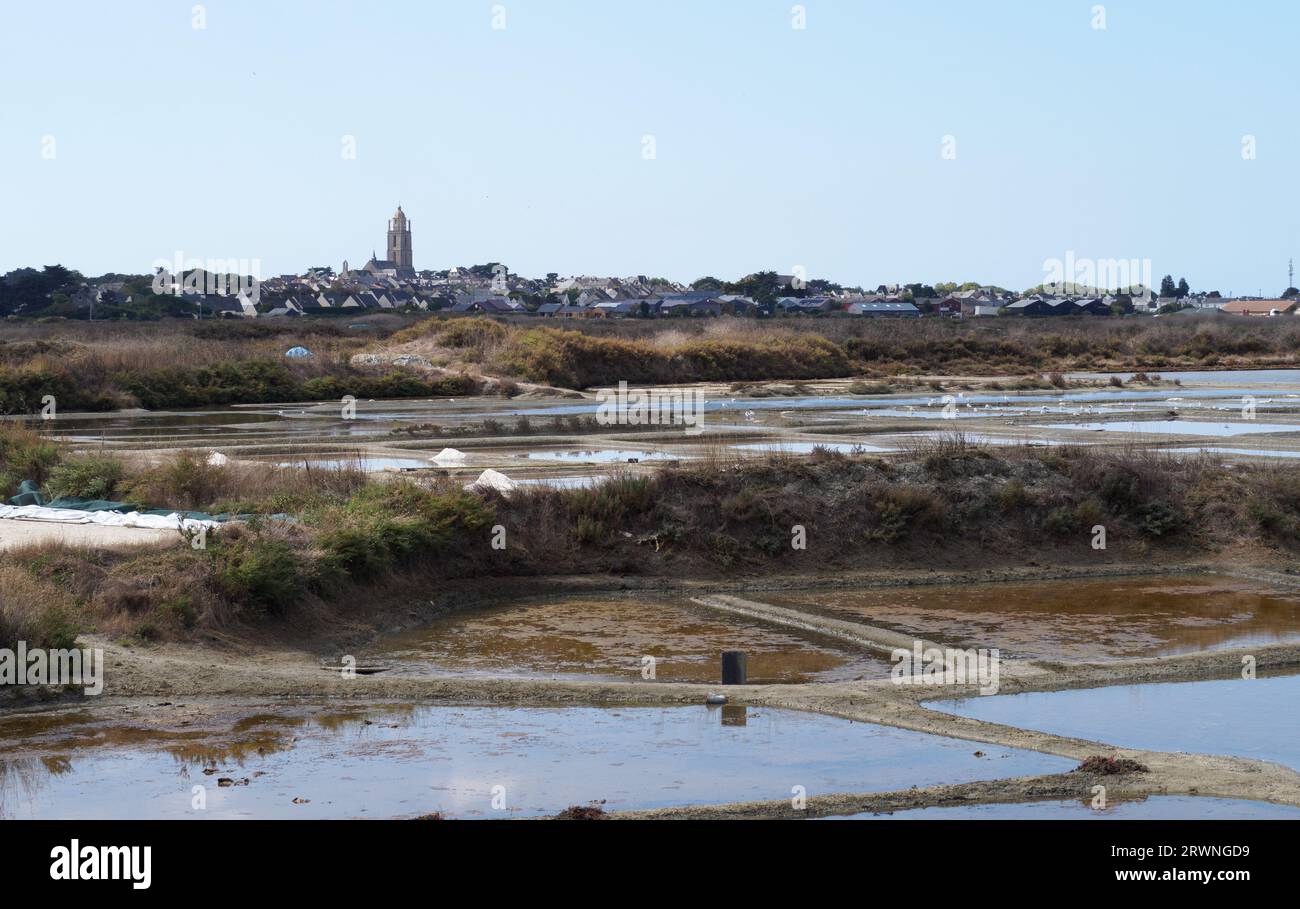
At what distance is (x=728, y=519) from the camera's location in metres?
21.1

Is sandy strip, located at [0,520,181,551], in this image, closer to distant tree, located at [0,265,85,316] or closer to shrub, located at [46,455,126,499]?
shrub, located at [46,455,126,499]

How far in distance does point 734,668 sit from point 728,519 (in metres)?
6.92

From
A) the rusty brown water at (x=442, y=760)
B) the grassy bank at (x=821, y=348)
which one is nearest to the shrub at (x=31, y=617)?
the rusty brown water at (x=442, y=760)

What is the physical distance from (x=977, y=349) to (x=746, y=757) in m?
80.1

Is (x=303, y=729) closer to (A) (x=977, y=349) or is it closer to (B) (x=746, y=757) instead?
(B) (x=746, y=757)

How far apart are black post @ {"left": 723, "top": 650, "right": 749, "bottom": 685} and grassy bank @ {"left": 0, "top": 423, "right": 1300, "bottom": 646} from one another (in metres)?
5.19

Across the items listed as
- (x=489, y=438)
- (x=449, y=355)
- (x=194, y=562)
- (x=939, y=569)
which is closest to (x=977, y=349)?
(x=449, y=355)

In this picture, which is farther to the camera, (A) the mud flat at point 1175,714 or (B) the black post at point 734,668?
(B) the black post at point 734,668

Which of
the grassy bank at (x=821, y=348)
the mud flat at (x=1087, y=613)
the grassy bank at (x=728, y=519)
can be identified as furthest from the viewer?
the grassy bank at (x=821, y=348)

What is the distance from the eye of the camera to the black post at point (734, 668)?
1430 centimetres

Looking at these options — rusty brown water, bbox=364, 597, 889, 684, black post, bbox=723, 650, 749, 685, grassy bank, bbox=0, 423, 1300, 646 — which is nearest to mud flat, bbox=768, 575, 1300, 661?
grassy bank, bbox=0, 423, 1300, 646

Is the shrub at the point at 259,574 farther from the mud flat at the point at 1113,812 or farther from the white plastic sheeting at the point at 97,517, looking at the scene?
the mud flat at the point at 1113,812

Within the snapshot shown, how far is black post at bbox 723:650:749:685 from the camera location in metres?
14.3

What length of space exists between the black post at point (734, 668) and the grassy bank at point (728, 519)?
519 cm
